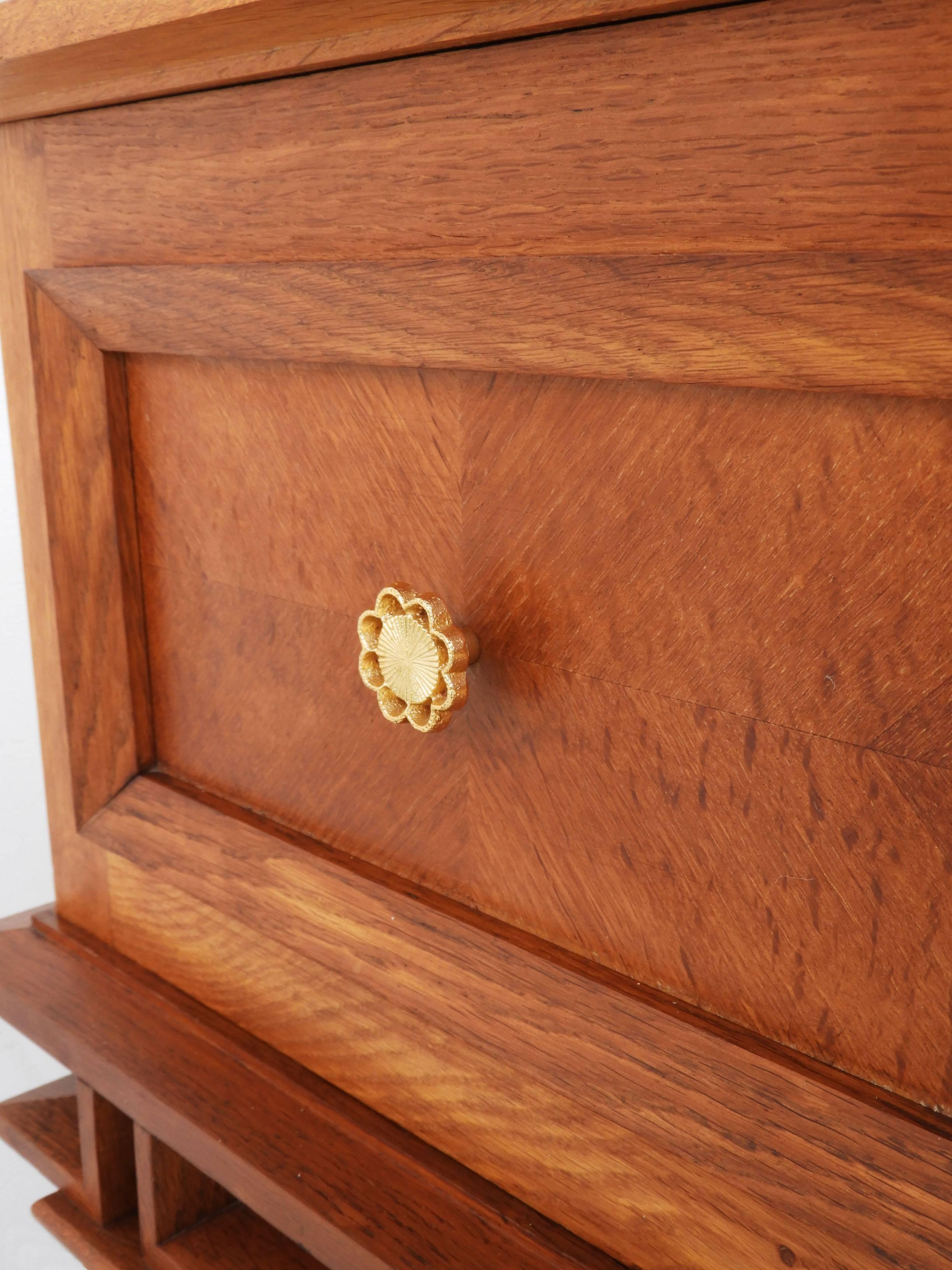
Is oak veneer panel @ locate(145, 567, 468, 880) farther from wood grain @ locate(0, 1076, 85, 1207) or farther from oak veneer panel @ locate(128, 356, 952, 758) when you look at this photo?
wood grain @ locate(0, 1076, 85, 1207)

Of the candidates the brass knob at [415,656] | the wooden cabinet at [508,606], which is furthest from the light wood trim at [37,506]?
the brass knob at [415,656]

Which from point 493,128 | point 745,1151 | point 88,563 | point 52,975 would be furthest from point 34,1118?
point 493,128

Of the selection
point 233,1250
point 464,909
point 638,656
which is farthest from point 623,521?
point 233,1250

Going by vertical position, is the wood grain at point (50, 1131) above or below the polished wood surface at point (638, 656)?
below

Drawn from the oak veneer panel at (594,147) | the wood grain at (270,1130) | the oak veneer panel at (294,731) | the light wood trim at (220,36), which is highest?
the light wood trim at (220,36)

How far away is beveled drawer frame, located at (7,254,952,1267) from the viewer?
0.97ft

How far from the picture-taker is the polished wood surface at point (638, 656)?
0.29 meters

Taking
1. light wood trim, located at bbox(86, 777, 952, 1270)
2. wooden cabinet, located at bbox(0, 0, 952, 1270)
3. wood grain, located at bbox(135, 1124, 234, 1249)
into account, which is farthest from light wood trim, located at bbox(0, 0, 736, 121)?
wood grain, located at bbox(135, 1124, 234, 1249)

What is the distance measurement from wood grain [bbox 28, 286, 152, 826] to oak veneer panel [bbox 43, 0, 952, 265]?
0.09 meters

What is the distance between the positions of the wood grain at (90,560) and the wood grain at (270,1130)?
0.08 meters

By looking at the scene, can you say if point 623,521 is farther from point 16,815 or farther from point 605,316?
point 16,815

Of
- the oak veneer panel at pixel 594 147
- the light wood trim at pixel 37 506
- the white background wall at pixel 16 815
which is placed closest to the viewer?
the oak veneer panel at pixel 594 147

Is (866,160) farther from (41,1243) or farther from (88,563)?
(41,1243)

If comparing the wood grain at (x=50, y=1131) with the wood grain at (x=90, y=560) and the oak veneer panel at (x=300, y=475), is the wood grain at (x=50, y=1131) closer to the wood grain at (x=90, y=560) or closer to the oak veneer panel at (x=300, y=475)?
the wood grain at (x=90, y=560)
